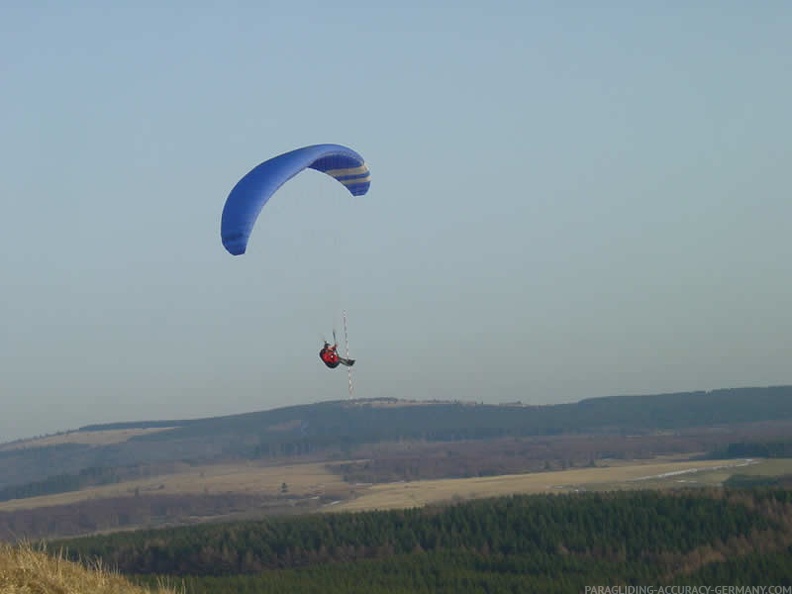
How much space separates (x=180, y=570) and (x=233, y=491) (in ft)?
295

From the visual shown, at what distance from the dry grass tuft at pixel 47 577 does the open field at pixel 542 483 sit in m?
117

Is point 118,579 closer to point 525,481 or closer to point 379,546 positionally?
point 379,546

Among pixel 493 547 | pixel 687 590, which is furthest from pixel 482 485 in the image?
pixel 687 590

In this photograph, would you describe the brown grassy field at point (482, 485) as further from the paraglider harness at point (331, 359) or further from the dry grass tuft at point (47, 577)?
the dry grass tuft at point (47, 577)

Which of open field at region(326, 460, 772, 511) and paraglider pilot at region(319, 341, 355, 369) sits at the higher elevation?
paraglider pilot at region(319, 341, 355, 369)

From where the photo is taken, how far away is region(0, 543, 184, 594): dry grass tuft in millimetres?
24078

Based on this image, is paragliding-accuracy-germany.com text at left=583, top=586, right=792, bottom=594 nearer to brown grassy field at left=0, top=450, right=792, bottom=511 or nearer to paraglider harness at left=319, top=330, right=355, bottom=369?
paraglider harness at left=319, top=330, right=355, bottom=369

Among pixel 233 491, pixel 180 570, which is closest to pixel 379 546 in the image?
pixel 180 570

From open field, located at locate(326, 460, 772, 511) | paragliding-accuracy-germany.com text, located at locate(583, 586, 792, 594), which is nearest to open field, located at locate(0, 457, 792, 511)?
open field, located at locate(326, 460, 772, 511)

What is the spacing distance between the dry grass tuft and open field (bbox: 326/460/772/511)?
11720 cm

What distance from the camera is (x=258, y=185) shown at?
160 feet

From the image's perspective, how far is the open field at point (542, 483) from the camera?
151750 mm

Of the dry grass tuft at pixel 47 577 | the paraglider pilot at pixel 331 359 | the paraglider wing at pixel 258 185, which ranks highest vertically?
the paraglider wing at pixel 258 185

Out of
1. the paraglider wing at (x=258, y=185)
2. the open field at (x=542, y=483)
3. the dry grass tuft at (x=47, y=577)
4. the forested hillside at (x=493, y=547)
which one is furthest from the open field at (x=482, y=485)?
the dry grass tuft at (x=47, y=577)
